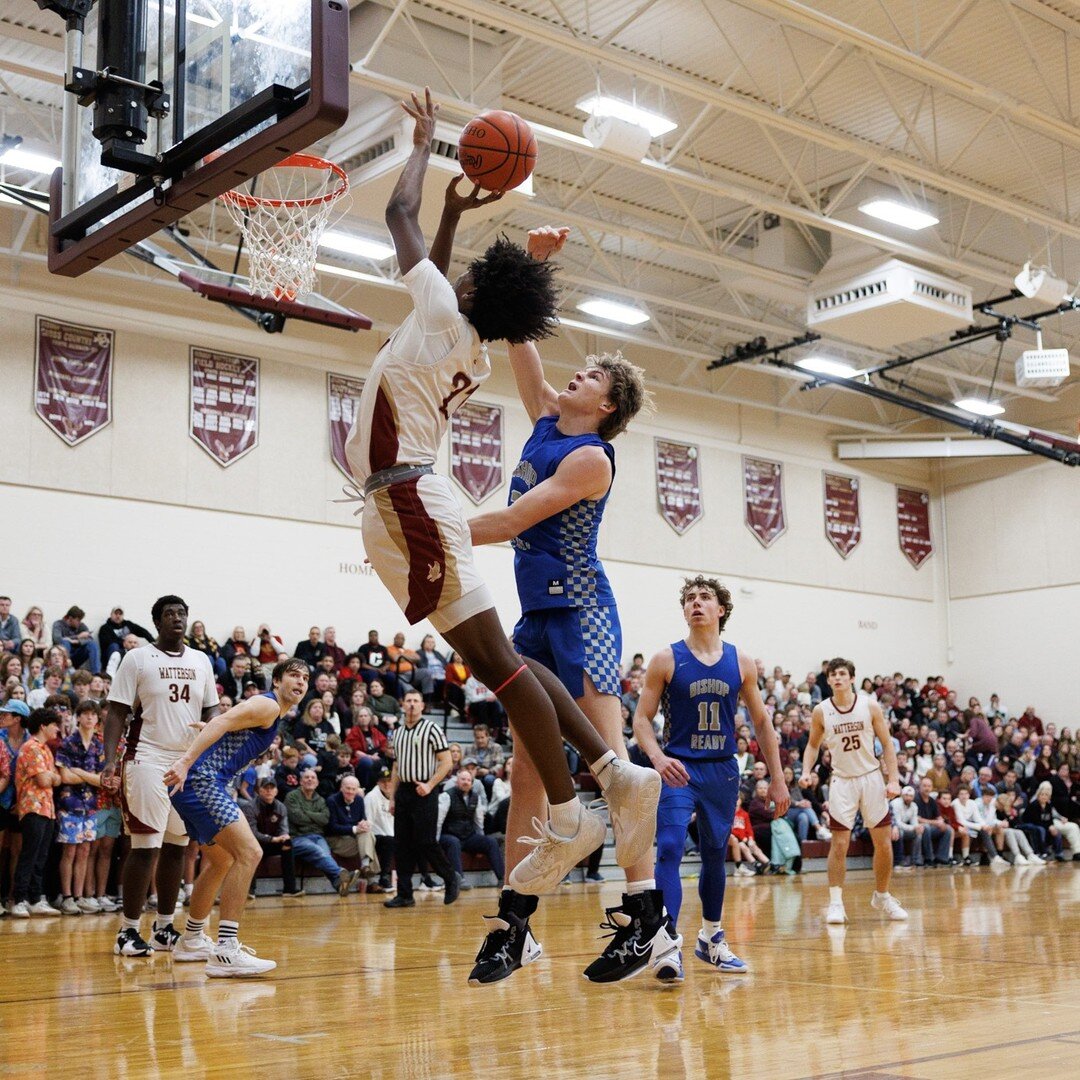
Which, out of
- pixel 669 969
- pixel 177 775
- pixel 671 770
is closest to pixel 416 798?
pixel 177 775

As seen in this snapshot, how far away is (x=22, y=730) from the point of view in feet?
36.8

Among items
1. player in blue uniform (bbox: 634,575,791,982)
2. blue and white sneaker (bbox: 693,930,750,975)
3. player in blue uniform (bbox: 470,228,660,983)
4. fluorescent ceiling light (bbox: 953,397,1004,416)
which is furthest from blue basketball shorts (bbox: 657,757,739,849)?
fluorescent ceiling light (bbox: 953,397,1004,416)

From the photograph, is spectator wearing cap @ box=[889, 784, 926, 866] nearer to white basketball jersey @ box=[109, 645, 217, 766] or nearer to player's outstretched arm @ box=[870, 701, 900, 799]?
player's outstretched arm @ box=[870, 701, 900, 799]

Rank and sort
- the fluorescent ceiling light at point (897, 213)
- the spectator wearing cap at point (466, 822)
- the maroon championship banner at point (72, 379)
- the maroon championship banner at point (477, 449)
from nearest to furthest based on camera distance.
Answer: the spectator wearing cap at point (466, 822), the fluorescent ceiling light at point (897, 213), the maroon championship banner at point (72, 379), the maroon championship banner at point (477, 449)

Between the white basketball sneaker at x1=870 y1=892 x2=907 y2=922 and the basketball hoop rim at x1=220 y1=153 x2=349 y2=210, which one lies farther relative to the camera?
the basketball hoop rim at x1=220 y1=153 x2=349 y2=210

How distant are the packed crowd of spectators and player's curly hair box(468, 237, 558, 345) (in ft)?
14.1

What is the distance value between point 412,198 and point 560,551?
1.36m

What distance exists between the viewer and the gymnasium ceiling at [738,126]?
13.9 meters

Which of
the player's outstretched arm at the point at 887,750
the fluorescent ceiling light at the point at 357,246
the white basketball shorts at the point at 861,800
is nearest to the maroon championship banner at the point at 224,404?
the fluorescent ceiling light at the point at 357,246

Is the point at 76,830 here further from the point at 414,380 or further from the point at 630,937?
the point at 414,380

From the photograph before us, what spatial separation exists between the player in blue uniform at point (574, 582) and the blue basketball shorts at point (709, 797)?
3.27ft

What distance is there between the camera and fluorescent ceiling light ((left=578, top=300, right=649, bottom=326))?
2003 centimetres

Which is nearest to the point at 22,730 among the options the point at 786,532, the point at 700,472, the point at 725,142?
the point at 725,142

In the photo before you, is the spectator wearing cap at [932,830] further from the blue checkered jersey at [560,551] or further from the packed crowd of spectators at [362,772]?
the blue checkered jersey at [560,551]
